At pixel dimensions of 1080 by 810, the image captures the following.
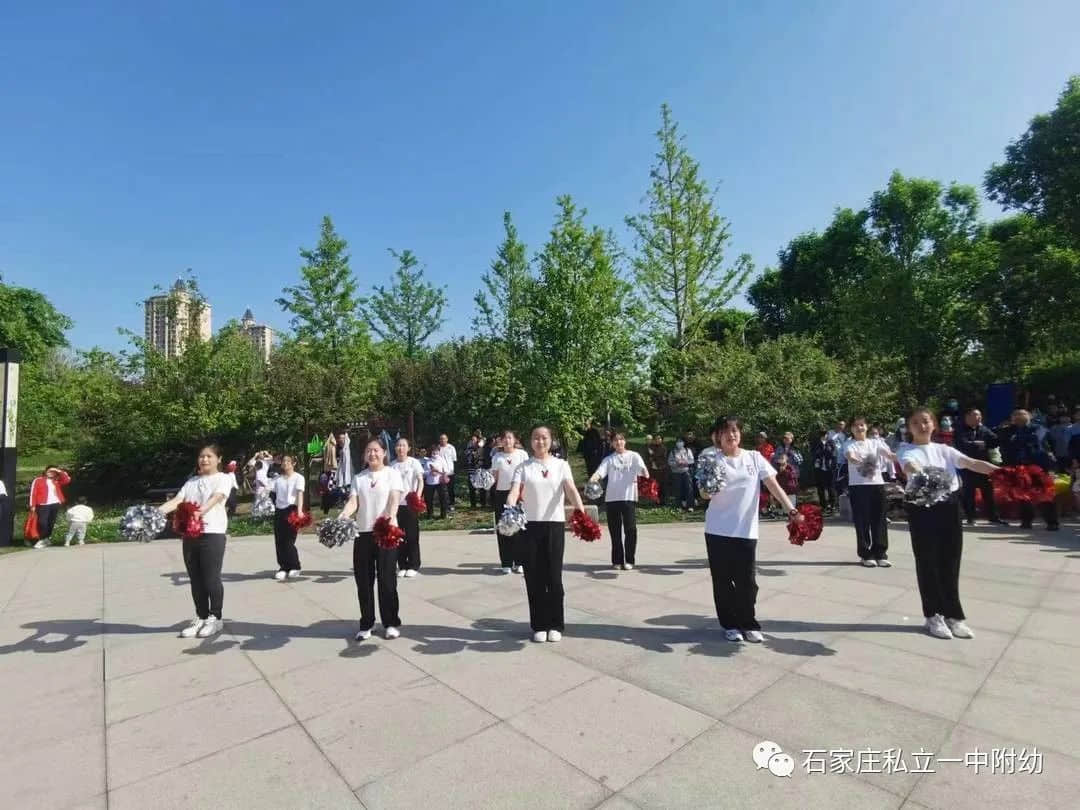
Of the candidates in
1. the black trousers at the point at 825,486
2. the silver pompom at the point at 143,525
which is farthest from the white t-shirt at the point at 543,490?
the black trousers at the point at 825,486

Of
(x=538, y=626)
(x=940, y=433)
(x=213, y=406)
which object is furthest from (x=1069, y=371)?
(x=213, y=406)

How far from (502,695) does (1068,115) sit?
25.1 meters

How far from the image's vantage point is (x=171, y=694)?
4.47 metres

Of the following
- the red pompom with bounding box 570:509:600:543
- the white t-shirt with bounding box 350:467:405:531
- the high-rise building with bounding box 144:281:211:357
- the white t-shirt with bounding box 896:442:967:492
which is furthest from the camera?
the high-rise building with bounding box 144:281:211:357

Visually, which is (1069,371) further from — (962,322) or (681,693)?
(681,693)

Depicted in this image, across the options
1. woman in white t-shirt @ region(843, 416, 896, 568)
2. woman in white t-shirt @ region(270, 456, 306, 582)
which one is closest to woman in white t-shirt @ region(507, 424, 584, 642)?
woman in white t-shirt @ region(270, 456, 306, 582)

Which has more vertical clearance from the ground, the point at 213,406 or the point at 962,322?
the point at 962,322

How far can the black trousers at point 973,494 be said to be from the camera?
10.6 m

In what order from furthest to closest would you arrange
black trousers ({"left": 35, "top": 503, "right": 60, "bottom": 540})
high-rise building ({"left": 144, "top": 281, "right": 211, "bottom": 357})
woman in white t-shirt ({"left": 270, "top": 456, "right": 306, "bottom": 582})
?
high-rise building ({"left": 144, "top": 281, "right": 211, "bottom": 357})
black trousers ({"left": 35, "top": 503, "right": 60, "bottom": 540})
woman in white t-shirt ({"left": 270, "top": 456, "right": 306, "bottom": 582})

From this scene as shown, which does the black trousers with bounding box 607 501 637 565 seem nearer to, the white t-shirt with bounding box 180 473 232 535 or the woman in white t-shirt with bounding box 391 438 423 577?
the woman in white t-shirt with bounding box 391 438 423 577

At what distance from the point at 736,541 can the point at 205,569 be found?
16.6ft

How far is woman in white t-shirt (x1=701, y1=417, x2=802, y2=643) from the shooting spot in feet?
16.6

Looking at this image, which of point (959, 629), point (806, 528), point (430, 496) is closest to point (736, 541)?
point (806, 528)

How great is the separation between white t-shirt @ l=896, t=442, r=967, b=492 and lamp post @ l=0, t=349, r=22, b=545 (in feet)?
54.4
